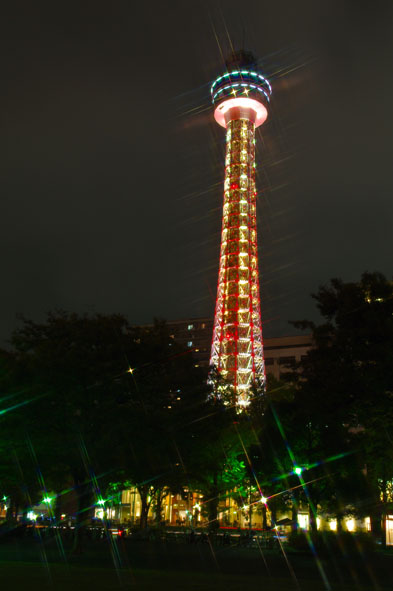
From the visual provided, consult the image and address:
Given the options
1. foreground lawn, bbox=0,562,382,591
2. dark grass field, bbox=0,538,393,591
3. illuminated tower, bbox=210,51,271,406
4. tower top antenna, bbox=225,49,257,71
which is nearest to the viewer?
foreground lawn, bbox=0,562,382,591

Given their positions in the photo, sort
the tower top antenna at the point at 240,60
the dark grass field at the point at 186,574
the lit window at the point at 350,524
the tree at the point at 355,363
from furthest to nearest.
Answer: the tower top antenna at the point at 240,60 → the lit window at the point at 350,524 → the tree at the point at 355,363 → the dark grass field at the point at 186,574

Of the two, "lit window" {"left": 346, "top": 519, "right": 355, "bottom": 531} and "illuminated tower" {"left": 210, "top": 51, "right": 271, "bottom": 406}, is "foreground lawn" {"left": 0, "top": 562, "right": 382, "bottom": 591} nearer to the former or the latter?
"lit window" {"left": 346, "top": 519, "right": 355, "bottom": 531}

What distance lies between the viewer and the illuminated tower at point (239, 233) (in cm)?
8744

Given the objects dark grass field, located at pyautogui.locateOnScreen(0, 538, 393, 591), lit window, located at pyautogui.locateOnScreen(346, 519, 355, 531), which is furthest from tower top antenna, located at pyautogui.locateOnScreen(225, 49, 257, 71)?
dark grass field, located at pyautogui.locateOnScreen(0, 538, 393, 591)

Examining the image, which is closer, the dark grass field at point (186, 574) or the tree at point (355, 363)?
the dark grass field at point (186, 574)

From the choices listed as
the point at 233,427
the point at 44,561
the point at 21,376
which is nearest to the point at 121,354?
the point at 21,376

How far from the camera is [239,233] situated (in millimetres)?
94250

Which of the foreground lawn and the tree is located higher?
the tree

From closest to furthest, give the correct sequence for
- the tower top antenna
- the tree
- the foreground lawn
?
the foreground lawn → the tree → the tower top antenna

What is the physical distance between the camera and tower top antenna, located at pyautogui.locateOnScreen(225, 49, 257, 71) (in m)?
102

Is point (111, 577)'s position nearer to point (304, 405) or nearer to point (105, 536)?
point (304, 405)

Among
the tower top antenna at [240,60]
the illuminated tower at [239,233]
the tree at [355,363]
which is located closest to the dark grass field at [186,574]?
the tree at [355,363]

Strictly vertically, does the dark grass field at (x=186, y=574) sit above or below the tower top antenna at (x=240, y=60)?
below

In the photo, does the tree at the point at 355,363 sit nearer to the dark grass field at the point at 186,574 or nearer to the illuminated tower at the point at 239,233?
the dark grass field at the point at 186,574
